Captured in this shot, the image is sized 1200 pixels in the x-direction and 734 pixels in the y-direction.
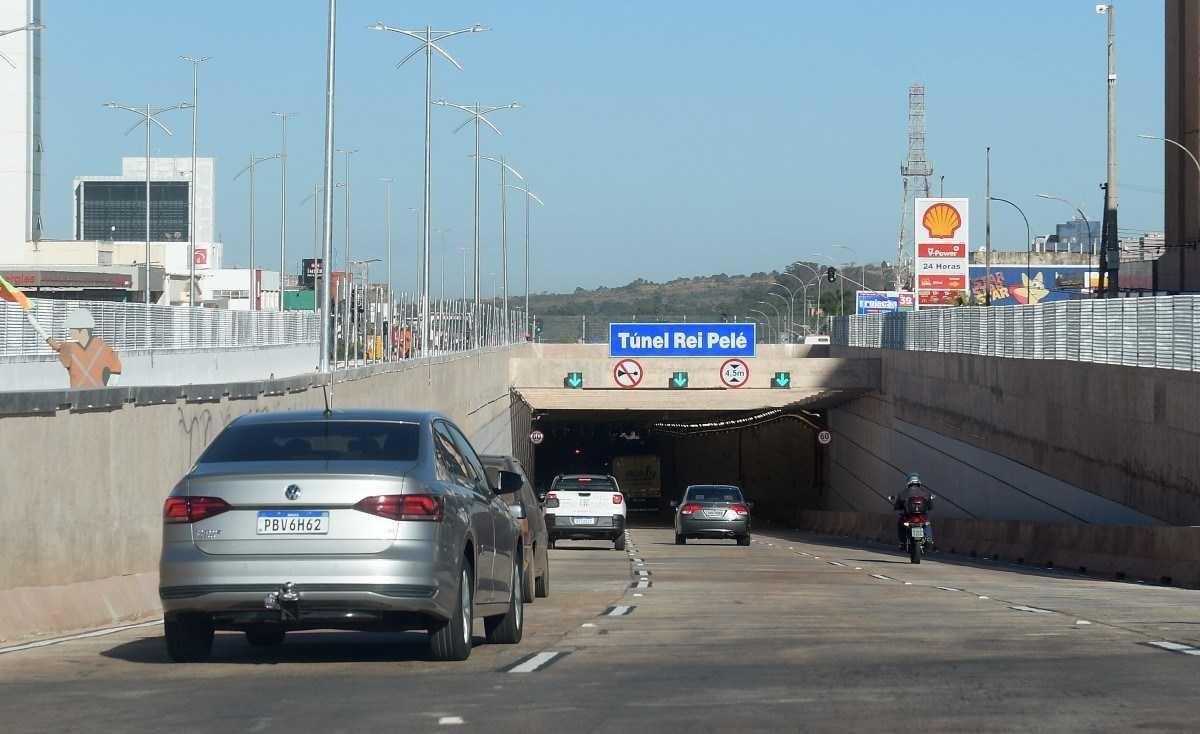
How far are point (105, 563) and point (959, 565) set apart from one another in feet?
68.8

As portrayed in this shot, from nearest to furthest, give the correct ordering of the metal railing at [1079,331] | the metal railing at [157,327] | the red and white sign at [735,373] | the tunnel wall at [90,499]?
the tunnel wall at [90,499] < the metal railing at [1079,331] < the metal railing at [157,327] < the red and white sign at [735,373]

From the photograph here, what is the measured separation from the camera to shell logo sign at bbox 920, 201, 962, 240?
70625mm

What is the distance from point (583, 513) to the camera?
38.5m

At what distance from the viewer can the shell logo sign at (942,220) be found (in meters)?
70.6

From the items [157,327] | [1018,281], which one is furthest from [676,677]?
[1018,281]

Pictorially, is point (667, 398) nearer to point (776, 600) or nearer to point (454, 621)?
point (776, 600)

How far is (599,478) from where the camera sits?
39.6 meters

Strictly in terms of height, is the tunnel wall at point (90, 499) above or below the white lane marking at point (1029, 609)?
above

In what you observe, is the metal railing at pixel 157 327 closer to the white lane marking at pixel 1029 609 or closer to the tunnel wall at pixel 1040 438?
the tunnel wall at pixel 1040 438

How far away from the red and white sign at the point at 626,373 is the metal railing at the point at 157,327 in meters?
12.3

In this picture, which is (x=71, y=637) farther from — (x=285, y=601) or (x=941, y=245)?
(x=941, y=245)

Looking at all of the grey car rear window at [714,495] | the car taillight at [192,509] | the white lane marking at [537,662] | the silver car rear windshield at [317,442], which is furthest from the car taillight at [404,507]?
the grey car rear window at [714,495]

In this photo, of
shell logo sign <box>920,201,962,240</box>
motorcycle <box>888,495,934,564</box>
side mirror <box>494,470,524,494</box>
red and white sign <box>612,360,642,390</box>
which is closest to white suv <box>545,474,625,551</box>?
motorcycle <box>888,495,934,564</box>

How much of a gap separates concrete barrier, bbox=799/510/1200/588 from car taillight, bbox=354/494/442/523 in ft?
54.9
